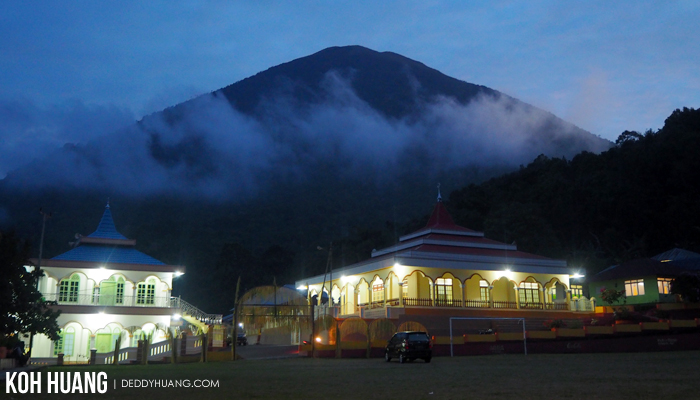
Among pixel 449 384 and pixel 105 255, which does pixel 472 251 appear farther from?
pixel 449 384

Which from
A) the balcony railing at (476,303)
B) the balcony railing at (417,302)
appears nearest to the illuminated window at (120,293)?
the balcony railing at (417,302)

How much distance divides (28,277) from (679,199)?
55708mm

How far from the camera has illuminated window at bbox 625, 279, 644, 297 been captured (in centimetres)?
4747

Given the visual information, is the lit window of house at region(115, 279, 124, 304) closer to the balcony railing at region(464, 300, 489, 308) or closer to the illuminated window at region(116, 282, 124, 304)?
the illuminated window at region(116, 282, 124, 304)

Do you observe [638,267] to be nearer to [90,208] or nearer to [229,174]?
[90,208]

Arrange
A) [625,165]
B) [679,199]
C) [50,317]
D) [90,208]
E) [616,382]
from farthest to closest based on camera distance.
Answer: [90,208]
[625,165]
[679,199]
[50,317]
[616,382]

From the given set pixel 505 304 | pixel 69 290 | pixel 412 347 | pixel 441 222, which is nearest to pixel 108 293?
pixel 69 290

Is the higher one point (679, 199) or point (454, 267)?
point (679, 199)

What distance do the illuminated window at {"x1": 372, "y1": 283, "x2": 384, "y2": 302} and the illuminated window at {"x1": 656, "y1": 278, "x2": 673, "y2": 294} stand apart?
20976mm

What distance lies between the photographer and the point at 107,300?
4009 cm

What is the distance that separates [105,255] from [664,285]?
3975 centimetres

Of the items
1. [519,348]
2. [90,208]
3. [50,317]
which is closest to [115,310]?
[50,317]

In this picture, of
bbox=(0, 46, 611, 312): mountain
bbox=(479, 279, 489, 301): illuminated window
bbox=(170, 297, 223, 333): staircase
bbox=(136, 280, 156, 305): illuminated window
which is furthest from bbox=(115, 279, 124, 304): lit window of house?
bbox=(0, 46, 611, 312): mountain

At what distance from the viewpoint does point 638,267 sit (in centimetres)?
4759
